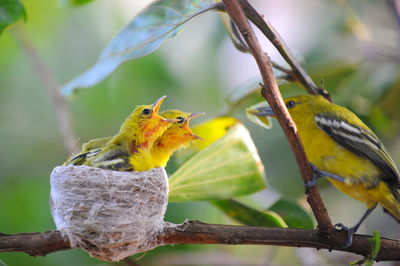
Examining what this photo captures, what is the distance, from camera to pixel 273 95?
1586 mm

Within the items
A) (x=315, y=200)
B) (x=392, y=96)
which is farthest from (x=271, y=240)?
(x=392, y=96)

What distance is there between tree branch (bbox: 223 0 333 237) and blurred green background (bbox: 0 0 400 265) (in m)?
1.43

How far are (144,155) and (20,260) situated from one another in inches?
55.6

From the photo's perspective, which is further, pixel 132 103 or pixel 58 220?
pixel 132 103

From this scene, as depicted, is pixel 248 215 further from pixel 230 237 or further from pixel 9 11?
pixel 9 11

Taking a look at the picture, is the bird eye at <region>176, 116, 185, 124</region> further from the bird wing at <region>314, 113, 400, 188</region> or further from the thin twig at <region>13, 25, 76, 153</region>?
the bird wing at <region>314, 113, 400, 188</region>

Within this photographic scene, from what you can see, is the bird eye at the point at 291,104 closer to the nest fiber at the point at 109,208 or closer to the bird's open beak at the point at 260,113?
the bird's open beak at the point at 260,113

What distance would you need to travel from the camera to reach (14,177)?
3924mm

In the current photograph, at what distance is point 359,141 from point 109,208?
1.15 metres

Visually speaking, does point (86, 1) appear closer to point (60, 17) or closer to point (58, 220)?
point (58, 220)

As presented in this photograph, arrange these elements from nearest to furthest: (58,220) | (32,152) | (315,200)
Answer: (315,200) → (58,220) → (32,152)

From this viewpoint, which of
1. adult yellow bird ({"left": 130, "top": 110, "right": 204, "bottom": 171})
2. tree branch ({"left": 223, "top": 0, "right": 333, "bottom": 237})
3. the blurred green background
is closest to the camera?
tree branch ({"left": 223, "top": 0, "right": 333, "bottom": 237})

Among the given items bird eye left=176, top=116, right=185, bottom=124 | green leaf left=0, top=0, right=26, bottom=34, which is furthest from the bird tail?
green leaf left=0, top=0, right=26, bottom=34

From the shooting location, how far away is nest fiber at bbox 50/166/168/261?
191 cm
